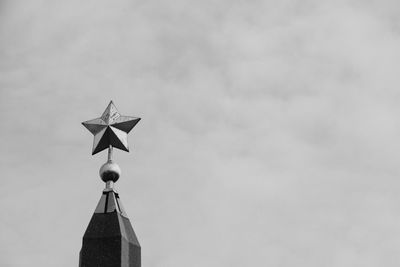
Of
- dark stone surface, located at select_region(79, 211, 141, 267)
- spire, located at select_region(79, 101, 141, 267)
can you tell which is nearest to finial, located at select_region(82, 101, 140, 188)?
spire, located at select_region(79, 101, 141, 267)

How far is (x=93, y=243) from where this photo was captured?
36.6 feet

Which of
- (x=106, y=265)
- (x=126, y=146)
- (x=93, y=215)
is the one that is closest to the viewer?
(x=106, y=265)

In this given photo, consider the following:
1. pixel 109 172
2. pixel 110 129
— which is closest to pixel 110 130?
pixel 110 129

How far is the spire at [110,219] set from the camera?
11.0 m

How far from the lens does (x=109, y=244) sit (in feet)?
36.5

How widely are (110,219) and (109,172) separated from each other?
968 millimetres

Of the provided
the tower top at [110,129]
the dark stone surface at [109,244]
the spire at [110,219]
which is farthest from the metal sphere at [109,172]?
the dark stone surface at [109,244]

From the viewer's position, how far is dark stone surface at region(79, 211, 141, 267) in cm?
1097

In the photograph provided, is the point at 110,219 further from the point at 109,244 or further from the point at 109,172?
the point at 109,172

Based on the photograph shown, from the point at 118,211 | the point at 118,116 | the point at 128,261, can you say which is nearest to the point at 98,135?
the point at 118,116

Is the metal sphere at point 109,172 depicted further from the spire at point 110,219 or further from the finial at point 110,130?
the finial at point 110,130

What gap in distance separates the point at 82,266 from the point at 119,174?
1.83 m

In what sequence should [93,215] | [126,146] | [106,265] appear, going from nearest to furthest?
1. [106,265]
2. [93,215]
3. [126,146]

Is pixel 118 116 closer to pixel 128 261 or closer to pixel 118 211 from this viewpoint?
pixel 118 211
